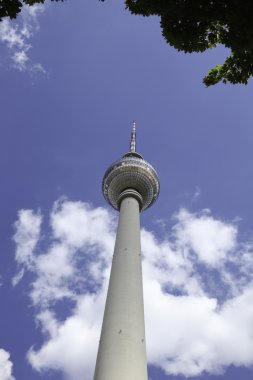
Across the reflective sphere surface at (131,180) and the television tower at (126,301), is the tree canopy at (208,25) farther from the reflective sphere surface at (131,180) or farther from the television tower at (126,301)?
the reflective sphere surface at (131,180)

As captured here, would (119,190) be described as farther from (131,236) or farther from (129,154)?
(131,236)

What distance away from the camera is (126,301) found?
30.4 metres

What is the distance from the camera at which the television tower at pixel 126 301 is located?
85.7 ft

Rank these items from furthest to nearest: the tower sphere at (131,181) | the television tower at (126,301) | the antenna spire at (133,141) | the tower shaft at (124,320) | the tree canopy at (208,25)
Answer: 1. the antenna spire at (133,141)
2. the tower sphere at (131,181)
3. the television tower at (126,301)
4. the tower shaft at (124,320)
5. the tree canopy at (208,25)

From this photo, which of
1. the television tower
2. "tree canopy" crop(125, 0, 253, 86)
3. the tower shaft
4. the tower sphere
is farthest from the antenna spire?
"tree canopy" crop(125, 0, 253, 86)

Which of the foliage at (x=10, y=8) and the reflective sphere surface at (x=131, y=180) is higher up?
the reflective sphere surface at (x=131, y=180)

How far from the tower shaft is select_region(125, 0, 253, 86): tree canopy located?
20291 mm

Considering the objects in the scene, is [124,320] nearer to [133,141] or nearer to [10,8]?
[10,8]

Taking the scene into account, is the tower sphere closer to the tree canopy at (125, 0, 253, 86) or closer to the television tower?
the television tower

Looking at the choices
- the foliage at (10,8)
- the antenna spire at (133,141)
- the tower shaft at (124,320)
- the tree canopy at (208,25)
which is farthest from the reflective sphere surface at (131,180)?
the foliage at (10,8)

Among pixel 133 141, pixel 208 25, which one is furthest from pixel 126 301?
pixel 133 141

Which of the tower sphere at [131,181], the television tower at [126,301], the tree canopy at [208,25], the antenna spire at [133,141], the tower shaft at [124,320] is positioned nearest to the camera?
the tree canopy at [208,25]

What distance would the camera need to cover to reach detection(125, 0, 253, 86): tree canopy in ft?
31.8

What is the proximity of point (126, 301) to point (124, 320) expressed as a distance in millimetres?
1793
